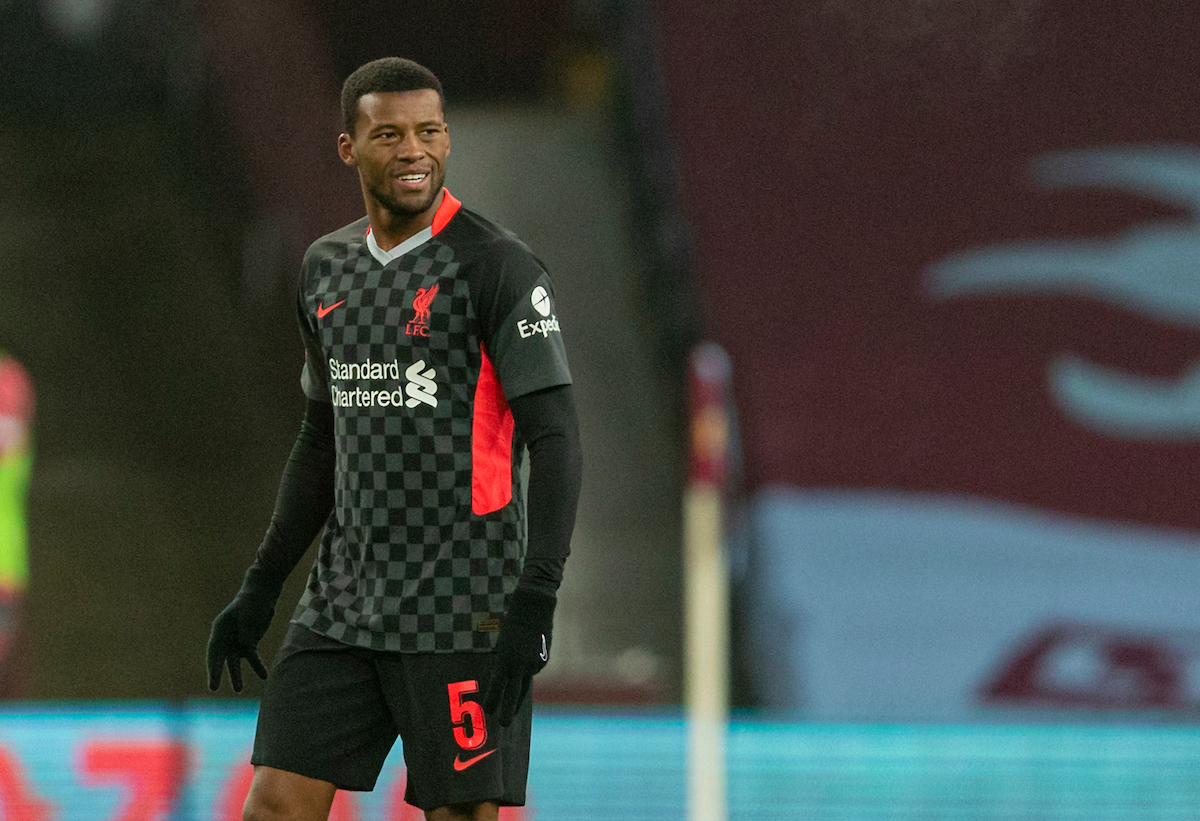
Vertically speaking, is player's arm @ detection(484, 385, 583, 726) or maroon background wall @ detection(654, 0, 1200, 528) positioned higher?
maroon background wall @ detection(654, 0, 1200, 528)

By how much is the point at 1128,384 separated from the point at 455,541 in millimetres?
6620

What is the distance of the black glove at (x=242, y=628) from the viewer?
2576 mm

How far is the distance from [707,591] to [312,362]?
4.43 m

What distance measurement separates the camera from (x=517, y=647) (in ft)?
7.37

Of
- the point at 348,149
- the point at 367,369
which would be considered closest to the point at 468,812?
the point at 367,369

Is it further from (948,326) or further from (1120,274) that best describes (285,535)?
(1120,274)

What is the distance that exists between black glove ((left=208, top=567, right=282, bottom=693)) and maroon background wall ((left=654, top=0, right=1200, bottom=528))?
5.86m

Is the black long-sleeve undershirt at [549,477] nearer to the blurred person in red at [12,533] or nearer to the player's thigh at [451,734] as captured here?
the player's thigh at [451,734]

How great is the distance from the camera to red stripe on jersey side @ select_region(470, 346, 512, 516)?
2.37 metres

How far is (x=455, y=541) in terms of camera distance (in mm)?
2377

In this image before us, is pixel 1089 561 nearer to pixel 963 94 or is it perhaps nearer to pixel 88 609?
pixel 963 94

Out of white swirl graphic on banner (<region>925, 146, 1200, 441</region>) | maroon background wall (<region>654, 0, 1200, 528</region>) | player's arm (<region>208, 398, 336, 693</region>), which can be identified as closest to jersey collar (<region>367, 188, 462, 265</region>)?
player's arm (<region>208, 398, 336, 693</region>)

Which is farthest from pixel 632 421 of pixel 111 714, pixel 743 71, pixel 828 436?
pixel 111 714

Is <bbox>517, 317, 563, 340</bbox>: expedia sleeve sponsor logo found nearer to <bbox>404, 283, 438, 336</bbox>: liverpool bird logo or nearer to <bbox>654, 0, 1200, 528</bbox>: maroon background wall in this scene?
<bbox>404, 283, 438, 336</bbox>: liverpool bird logo
